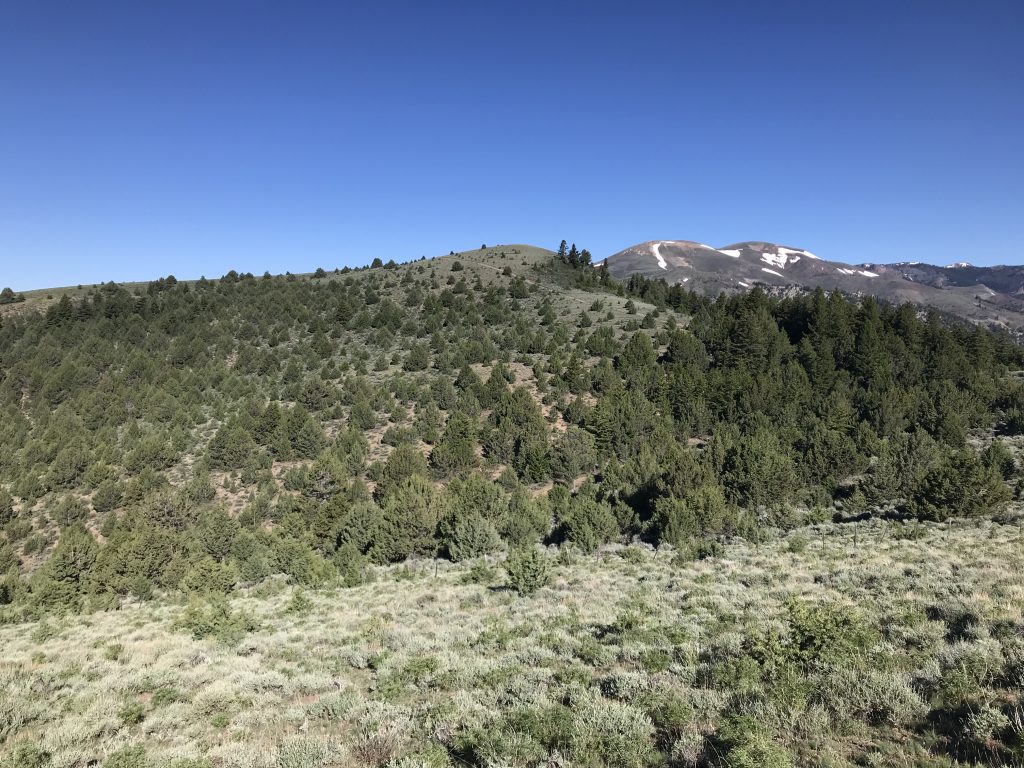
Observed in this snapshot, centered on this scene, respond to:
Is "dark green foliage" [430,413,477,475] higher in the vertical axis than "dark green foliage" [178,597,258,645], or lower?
lower

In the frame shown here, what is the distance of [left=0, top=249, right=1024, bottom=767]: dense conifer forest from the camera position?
59.3 ft

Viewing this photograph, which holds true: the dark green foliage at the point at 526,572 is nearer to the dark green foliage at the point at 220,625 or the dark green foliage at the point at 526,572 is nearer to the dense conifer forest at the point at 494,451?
the dense conifer forest at the point at 494,451

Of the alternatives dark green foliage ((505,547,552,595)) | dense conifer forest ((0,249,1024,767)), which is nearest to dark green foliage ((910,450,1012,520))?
dense conifer forest ((0,249,1024,767))

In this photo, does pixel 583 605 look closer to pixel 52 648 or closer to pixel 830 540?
pixel 830 540

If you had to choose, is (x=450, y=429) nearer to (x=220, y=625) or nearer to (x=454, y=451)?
(x=454, y=451)

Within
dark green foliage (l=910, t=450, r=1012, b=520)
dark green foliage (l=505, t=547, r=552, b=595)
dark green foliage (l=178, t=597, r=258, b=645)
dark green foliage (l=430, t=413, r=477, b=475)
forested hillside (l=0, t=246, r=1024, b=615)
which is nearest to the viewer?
dark green foliage (l=178, t=597, r=258, b=645)

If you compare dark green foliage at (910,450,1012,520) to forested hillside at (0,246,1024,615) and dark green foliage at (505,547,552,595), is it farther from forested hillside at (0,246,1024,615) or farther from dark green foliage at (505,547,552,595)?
dark green foliage at (505,547,552,595)

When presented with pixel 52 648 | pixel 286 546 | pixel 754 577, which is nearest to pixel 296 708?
pixel 52 648

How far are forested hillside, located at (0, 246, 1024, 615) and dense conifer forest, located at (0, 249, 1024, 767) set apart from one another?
0.30 meters

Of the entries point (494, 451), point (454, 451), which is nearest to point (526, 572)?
point (454, 451)

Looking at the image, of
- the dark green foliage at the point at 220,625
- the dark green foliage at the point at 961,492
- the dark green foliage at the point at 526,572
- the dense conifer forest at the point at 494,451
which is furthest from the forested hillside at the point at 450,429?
the dark green foliage at the point at 526,572

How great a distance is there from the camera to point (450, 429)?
5384 cm

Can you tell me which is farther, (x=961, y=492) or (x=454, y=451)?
(x=454, y=451)

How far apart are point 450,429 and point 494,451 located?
5.50 meters
